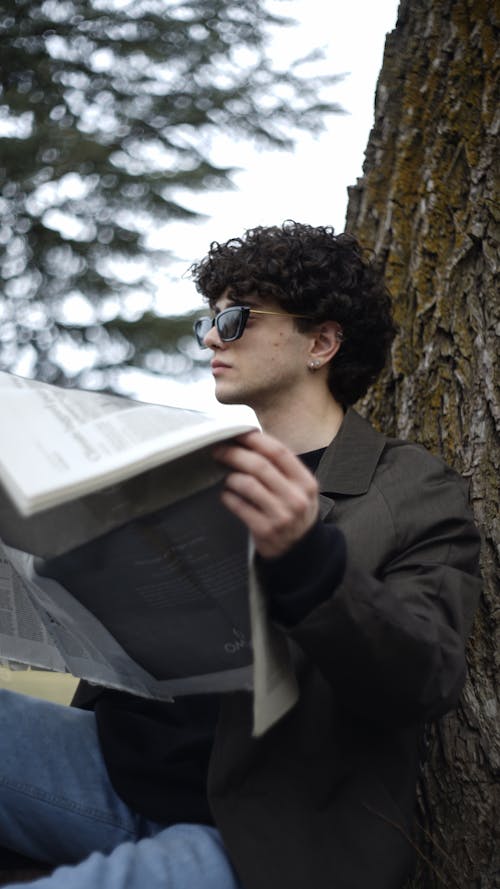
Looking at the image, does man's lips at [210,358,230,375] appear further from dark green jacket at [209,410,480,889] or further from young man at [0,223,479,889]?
dark green jacket at [209,410,480,889]

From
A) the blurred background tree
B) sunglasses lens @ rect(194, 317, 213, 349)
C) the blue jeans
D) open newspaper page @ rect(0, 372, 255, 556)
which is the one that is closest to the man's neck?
sunglasses lens @ rect(194, 317, 213, 349)

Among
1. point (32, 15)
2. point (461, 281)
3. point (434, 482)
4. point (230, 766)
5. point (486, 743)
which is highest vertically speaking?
point (32, 15)

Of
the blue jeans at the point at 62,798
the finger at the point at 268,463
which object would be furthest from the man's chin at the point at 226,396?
the finger at the point at 268,463

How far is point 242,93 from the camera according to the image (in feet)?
22.4

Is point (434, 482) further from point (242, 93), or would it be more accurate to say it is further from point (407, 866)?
point (242, 93)

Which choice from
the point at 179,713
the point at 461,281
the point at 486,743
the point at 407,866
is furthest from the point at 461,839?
the point at 461,281

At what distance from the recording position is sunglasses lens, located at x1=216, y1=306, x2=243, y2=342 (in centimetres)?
237

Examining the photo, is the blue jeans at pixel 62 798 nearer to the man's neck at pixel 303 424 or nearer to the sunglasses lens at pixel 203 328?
the man's neck at pixel 303 424

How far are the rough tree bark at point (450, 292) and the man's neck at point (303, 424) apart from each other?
0.35 metres

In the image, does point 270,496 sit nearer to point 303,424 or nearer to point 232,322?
point 303,424

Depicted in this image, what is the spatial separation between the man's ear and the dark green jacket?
941 mm

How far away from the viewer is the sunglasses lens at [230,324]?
2.37m

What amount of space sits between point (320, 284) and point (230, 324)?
0.32 metres

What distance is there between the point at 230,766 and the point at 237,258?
155 cm
